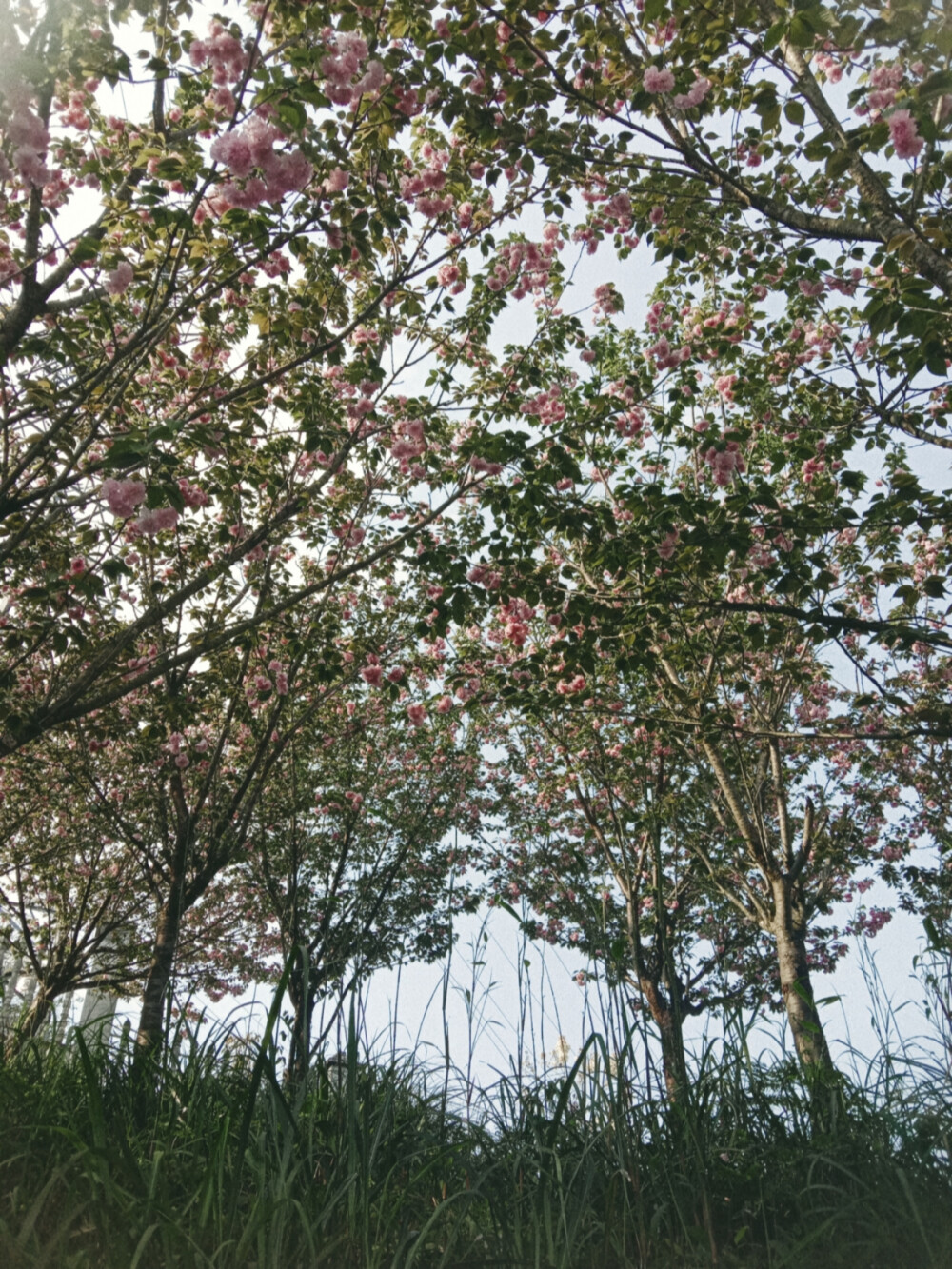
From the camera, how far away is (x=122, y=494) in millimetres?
4246

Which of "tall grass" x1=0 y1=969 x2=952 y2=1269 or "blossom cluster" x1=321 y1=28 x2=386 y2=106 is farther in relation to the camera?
"blossom cluster" x1=321 y1=28 x2=386 y2=106

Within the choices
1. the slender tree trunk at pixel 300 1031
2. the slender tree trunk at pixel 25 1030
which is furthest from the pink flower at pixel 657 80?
the slender tree trunk at pixel 25 1030

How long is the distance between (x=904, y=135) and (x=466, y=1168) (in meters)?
4.50

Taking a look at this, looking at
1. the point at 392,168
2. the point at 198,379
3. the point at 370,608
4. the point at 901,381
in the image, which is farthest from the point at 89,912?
the point at 901,381

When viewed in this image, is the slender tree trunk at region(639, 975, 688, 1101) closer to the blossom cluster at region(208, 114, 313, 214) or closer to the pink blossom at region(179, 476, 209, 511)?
the blossom cluster at region(208, 114, 313, 214)

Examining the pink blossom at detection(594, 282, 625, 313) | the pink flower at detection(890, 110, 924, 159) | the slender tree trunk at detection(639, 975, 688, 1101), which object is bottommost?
the slender tree trunk at detection(639, 975, 688, 1101)

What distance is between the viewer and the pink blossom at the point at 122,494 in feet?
13.9

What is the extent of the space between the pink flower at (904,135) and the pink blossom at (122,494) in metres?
3.92

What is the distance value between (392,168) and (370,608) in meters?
4.88

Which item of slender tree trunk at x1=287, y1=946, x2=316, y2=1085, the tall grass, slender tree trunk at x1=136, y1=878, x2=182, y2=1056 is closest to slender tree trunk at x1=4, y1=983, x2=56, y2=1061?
the tall grass

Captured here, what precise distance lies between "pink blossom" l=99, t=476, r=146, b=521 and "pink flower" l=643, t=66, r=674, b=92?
347cm

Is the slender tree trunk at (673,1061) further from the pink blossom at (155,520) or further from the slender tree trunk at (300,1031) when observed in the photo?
the pink blossom at (155,520)

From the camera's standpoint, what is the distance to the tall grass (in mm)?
2240

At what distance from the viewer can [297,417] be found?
6.29 meters
